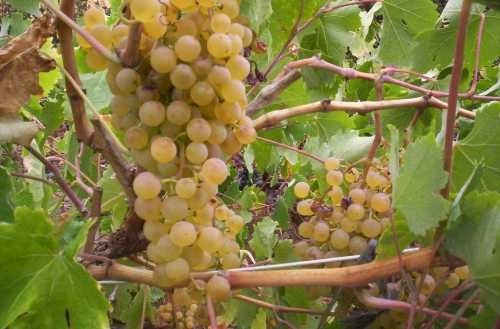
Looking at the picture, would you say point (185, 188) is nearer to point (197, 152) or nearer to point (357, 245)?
point (197, 152)

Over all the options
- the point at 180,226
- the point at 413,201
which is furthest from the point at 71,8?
the point at 413,201

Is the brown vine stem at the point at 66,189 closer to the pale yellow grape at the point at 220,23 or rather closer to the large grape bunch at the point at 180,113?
the large grape bunch at the point at 180,113

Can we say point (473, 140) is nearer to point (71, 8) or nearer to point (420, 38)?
point (420, 38)

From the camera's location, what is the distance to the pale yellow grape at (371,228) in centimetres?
67

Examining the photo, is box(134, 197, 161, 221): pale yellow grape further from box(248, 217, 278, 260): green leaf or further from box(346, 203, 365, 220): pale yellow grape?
box(248, 217, 278, 260): green leaf

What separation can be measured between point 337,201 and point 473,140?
0.17m

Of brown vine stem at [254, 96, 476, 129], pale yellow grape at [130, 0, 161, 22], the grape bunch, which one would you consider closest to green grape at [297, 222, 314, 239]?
the grape bunch

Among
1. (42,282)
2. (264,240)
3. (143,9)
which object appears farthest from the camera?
(264,240)

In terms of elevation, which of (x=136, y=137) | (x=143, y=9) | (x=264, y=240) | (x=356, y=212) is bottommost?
(x=264, y=240)

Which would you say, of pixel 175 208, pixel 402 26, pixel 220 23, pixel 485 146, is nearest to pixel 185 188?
pixel 175 208

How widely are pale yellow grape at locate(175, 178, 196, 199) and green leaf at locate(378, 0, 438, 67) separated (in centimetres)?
63

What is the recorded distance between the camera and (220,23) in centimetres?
52

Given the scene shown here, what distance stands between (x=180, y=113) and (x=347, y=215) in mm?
252

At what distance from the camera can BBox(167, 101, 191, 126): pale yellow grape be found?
528mm
